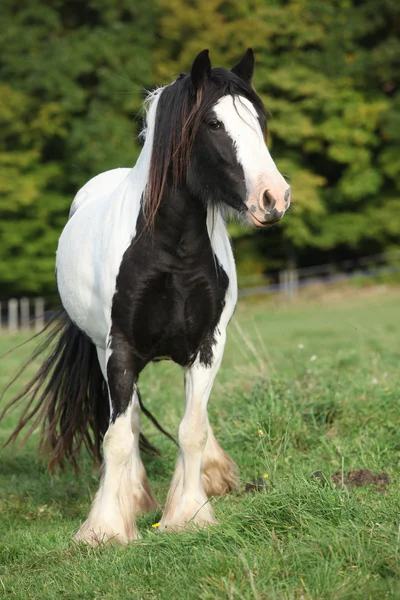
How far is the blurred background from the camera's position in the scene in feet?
88.8

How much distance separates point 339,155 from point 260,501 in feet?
92.9

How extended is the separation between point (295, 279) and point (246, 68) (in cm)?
2666

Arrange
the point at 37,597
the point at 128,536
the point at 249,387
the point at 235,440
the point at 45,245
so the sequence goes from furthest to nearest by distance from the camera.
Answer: the point at 45,245, the point at 249,387, the point at 235,440, the point at 128,536, the point at 37,597

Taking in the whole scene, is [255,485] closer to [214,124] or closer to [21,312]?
[214,124]

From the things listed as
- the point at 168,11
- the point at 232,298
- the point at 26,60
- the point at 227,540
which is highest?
the point at 168,11

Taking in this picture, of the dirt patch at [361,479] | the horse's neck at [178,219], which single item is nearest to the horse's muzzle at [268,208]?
the horse's neck at [178,219]

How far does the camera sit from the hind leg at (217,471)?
18.5ft

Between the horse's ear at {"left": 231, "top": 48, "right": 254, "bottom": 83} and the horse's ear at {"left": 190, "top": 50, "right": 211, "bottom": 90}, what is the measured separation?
41 cm

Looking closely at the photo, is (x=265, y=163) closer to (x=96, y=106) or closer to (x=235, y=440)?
(x=235, y=440)

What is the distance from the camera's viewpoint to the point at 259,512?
4.11 meters

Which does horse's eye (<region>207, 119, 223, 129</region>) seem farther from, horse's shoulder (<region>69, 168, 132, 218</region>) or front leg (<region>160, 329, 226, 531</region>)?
horse's shoulder (<region>69, 168, 132, 218</region>)

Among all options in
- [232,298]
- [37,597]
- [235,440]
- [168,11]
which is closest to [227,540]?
[37,597]

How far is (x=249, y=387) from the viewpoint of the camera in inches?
290

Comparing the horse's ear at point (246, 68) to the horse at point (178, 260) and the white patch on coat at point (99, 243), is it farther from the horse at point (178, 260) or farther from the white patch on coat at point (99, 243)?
the white patch on coat at point (99, 243)
